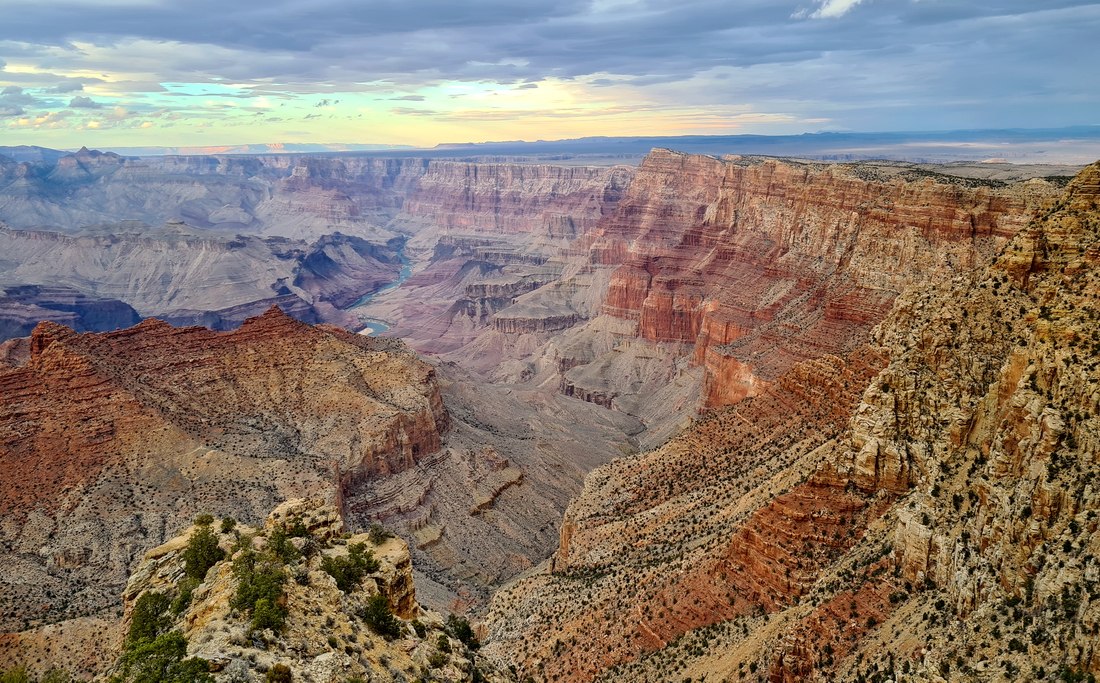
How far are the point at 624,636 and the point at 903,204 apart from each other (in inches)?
2121

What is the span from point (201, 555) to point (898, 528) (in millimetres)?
24775

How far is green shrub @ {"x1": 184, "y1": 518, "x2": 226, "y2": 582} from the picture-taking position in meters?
27.2

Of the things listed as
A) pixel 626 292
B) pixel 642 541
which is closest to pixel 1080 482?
pixel 642 541

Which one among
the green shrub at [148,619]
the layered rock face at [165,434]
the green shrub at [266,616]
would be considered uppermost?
the green shrub at [266,616]

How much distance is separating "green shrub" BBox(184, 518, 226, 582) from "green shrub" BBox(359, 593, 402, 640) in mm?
5873

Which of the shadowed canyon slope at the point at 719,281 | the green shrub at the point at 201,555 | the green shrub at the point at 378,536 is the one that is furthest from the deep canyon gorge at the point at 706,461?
the green shrub at the point at 378,536

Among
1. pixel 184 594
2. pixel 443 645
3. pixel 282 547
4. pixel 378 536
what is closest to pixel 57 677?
pixel 184 594

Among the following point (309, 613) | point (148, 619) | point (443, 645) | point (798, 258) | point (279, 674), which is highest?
point (798, 258)

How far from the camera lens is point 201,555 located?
27.6 metres

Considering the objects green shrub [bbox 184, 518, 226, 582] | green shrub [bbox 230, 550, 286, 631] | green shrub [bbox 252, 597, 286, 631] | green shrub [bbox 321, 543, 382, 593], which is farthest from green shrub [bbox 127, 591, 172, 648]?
green shrub [bbox 321, 543, 382, 593]

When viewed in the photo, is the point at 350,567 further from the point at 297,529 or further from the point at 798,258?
the point at 798,258

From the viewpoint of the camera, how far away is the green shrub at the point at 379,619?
2516cm

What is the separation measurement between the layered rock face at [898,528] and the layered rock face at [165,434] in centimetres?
2407

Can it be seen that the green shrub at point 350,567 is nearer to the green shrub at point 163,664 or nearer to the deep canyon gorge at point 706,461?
the deep canyon gorge at point 706,461
